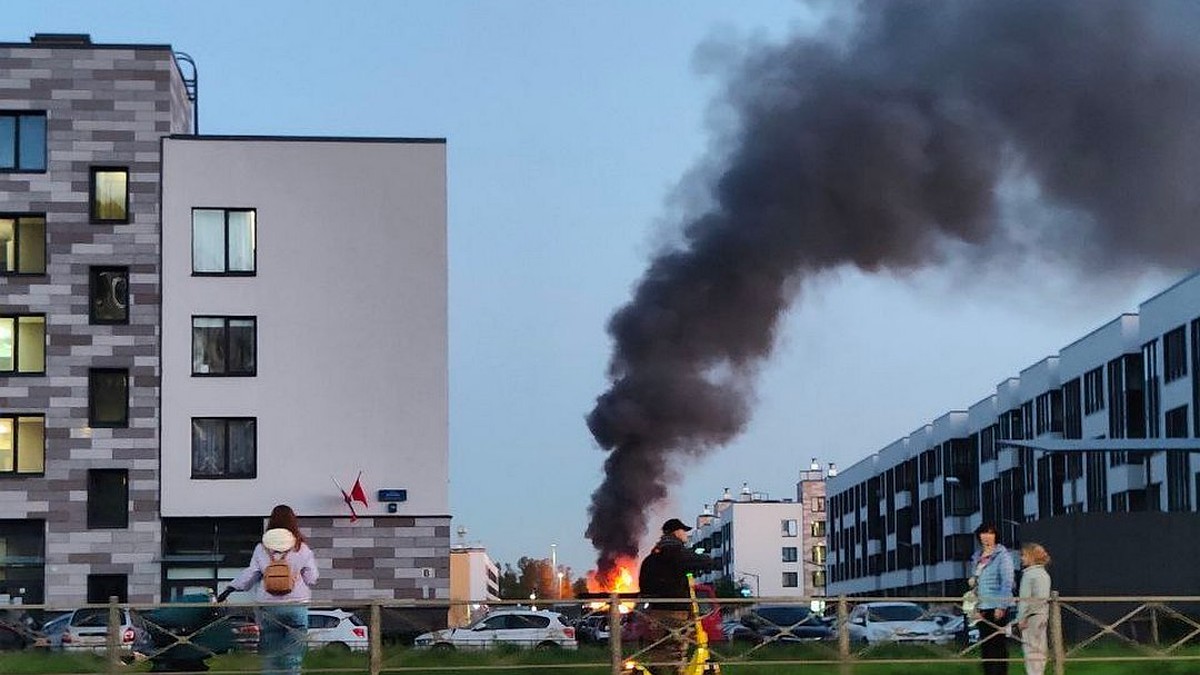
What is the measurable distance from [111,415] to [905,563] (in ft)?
306

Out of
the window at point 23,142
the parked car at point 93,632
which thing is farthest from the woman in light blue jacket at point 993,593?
the window at point 23,142

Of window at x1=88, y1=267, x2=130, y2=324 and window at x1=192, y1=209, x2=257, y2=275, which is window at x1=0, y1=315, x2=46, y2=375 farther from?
window at x1=192, y1=209, x2=257, y2=275

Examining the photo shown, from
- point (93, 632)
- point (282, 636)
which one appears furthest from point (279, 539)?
point (93, 632)

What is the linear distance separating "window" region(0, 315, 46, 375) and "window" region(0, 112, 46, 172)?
4.40 metres

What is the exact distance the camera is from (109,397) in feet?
182

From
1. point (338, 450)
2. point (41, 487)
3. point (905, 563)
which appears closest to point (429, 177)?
point (338, 450)

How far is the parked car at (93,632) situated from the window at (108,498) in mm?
22092

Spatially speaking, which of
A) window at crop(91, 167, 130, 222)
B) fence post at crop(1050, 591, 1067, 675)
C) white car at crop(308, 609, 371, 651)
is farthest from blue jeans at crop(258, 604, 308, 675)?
window at crop(91, 167, 130, 222)

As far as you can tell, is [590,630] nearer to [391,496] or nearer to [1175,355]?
[391,496]

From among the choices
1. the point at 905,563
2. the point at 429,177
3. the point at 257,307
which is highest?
the point at 429,177

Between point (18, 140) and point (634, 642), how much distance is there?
38.5 m

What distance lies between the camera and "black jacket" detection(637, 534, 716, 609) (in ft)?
66.1

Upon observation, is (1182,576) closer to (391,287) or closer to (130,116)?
(391,287)

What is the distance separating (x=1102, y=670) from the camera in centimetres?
2431
